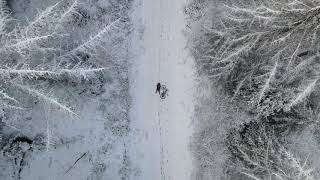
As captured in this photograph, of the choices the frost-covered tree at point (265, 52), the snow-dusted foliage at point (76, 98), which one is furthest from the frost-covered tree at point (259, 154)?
the snow-dusted foliage at point (76, 98)

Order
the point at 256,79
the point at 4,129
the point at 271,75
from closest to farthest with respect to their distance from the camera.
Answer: the point at 271,75
the point at 256,79
the point at 4,129

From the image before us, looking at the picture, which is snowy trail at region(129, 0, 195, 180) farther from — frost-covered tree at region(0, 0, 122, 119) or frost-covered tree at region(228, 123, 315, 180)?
frost-covered tree at region(228, 123, 315, 180)

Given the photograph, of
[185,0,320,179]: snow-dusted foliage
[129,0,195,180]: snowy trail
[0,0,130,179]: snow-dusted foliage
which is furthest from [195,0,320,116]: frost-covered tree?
[0,0,130,179]: snow-dusted foliage

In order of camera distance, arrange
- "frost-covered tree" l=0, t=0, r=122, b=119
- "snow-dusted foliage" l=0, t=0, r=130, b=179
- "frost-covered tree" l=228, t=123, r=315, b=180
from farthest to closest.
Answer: "snow-dusted foliage" l=0, t=0, r=130, b=179 < "frost-covered tree" l=228, t=123, r=315, b=180 < "frost-covered tree" l=0, t=0, r=122, b=119

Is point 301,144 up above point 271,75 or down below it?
below

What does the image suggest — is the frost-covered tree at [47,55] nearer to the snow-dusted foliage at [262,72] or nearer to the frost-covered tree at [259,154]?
the snow-dusted foliage at [262,72]

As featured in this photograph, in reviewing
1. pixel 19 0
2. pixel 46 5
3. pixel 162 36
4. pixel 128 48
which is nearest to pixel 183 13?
pixel 162 36

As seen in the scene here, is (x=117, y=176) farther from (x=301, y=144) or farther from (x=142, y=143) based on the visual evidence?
(x=301, y=144)

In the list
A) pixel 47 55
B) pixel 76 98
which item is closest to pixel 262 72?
pixel 76 98
